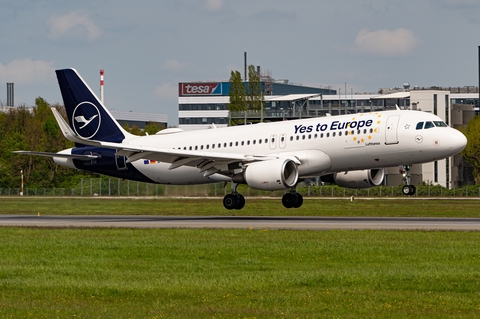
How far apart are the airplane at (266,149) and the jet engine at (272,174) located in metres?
0.05

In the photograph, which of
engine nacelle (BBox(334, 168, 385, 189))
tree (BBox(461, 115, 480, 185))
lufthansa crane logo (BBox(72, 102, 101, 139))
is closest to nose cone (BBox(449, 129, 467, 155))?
engine nacelle (BBox(334, 168, 385, 189))

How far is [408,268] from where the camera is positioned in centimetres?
2039

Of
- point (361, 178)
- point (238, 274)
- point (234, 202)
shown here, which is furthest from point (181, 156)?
point (238, 274)

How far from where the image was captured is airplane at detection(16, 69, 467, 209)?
40062 mm

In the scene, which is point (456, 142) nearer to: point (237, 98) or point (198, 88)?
point (237, 98)

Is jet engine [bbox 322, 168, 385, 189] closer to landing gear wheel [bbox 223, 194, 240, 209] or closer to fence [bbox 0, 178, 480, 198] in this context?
landing gear wheel [bbox 223, 194, 240, 209]

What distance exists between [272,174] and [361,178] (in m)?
6.82

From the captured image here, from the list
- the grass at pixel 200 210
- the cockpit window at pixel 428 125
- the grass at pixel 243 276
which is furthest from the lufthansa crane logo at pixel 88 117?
the grass at pixel 243 276

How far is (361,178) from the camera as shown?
44.8 meters

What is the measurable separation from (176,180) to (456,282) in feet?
102

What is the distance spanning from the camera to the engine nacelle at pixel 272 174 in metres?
40.0

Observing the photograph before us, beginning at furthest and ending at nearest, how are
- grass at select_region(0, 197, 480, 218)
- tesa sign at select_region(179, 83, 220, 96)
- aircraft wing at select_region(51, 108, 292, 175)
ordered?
tesa sign at select_region(179, 83, 220, 96), grass at select_region(0, 197, 480, 218), aircraft wing at select_region(51, 108, 292, 175)

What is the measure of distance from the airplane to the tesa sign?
14198 cm

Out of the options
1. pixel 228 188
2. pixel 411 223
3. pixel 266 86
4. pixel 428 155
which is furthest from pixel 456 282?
pixel 266 86
